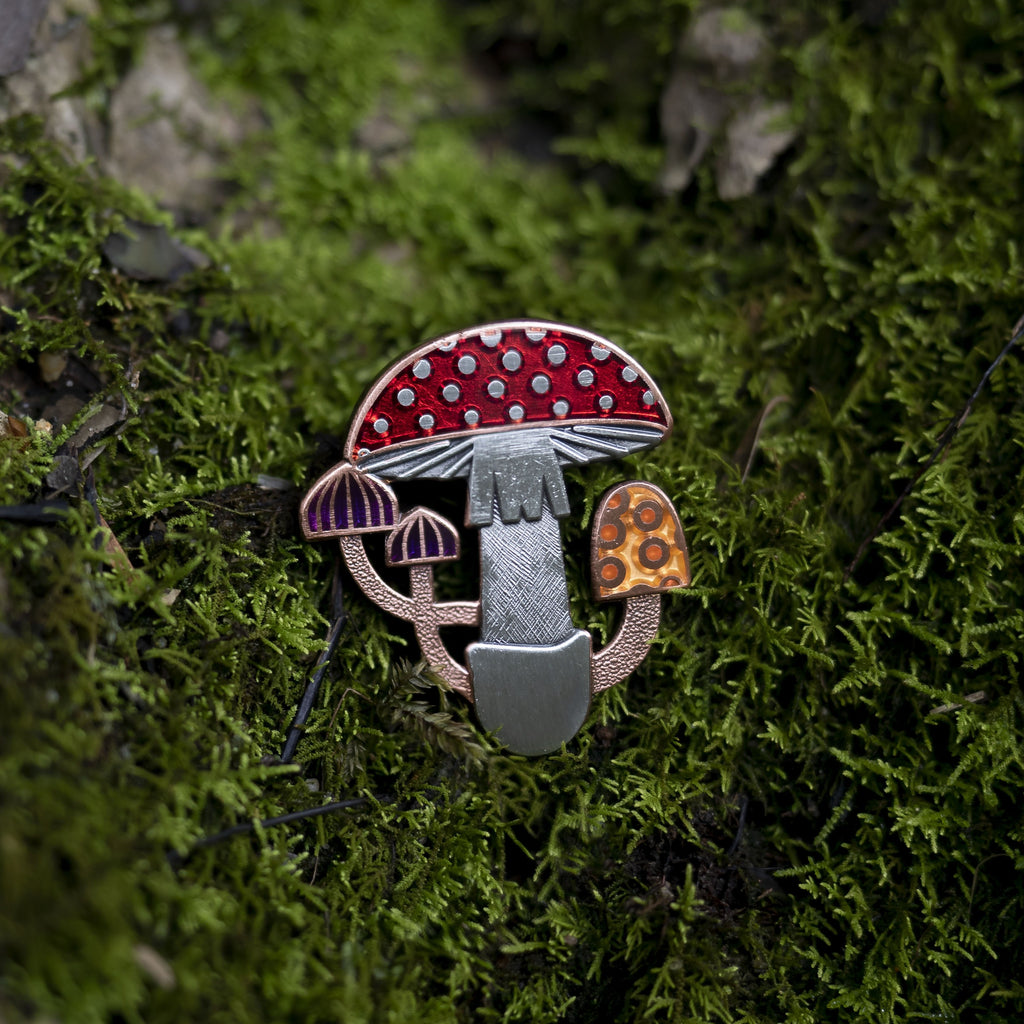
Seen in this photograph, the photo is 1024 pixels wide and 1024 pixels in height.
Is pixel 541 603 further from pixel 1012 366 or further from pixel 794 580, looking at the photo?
pixel 1012 366

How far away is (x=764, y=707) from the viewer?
2041 mm

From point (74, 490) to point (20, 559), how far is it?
0.25 meters

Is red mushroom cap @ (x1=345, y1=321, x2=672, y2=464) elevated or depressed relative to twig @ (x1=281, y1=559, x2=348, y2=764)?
elevated

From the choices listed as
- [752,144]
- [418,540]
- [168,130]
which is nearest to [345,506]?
[418,540]

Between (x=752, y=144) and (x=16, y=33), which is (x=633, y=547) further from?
(x=16, y=33)

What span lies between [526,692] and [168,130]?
79.4 inches

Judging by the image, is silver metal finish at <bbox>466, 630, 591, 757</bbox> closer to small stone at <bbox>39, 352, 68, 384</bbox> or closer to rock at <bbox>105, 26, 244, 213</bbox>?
small stone at <bbox>39, 352, 68, 384</bbox>

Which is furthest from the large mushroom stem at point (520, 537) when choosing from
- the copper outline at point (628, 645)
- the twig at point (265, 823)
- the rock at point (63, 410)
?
the rock at point (63, 410)

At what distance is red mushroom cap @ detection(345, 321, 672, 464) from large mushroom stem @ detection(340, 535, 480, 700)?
9.5 inches

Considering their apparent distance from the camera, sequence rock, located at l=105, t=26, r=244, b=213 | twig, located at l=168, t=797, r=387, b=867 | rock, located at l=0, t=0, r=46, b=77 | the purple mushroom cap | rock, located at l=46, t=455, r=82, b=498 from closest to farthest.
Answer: twig, located at l=168, t=797, r=387, b=867 → rock, located at l=46, t=455, r=82, b=498 → the purple mushroom cap → rock, located at l=0, t=0, r=46, b=77 → rock, located at l=105, t=26, r=244, b=213

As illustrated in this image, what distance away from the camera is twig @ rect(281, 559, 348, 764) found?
1.79m

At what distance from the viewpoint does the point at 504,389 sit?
196 cm

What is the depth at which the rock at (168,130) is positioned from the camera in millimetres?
2465

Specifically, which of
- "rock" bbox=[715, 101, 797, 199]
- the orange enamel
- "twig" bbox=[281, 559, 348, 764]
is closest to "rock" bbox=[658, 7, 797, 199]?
"rock" bbox=[715, 101, 797, 199]
